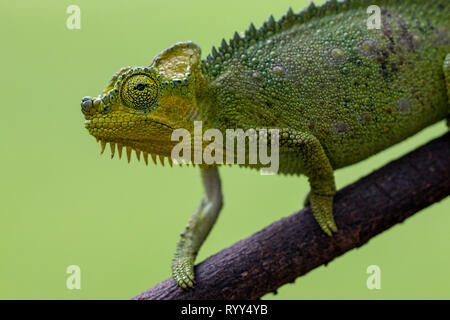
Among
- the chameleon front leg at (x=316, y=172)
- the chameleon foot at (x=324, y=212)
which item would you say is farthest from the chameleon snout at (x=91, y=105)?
the chameleon foot at (x=324, y=212)

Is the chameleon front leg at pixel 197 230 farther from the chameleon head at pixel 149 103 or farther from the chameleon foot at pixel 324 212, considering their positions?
the chameleon foot at pixel 324 212

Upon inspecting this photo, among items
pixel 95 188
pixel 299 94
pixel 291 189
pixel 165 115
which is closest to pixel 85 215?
pixel 95 188

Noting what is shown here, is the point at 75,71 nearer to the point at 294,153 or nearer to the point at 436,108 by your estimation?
the point at 294,153

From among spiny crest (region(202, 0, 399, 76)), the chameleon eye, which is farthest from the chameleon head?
spiny crest (region(202, 0, 399, 76))

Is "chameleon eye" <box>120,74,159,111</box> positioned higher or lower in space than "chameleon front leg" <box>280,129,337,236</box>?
higher

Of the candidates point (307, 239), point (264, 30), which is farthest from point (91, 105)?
point (307, 239)

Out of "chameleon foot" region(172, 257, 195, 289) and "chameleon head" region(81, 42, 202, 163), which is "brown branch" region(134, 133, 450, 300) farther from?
"chameleon head" region(81, 42, 202, 163)

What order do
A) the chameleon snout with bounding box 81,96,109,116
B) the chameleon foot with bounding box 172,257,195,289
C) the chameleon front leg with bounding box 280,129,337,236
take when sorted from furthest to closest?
the chameleon foot with bounding box 172,257,195,289 < the chameleon front leg with bounding box 280,129,337,236 < the chameleon snout with bounding box 81,96,109,116

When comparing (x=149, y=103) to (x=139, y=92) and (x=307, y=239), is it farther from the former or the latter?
(x=307, y=239)
